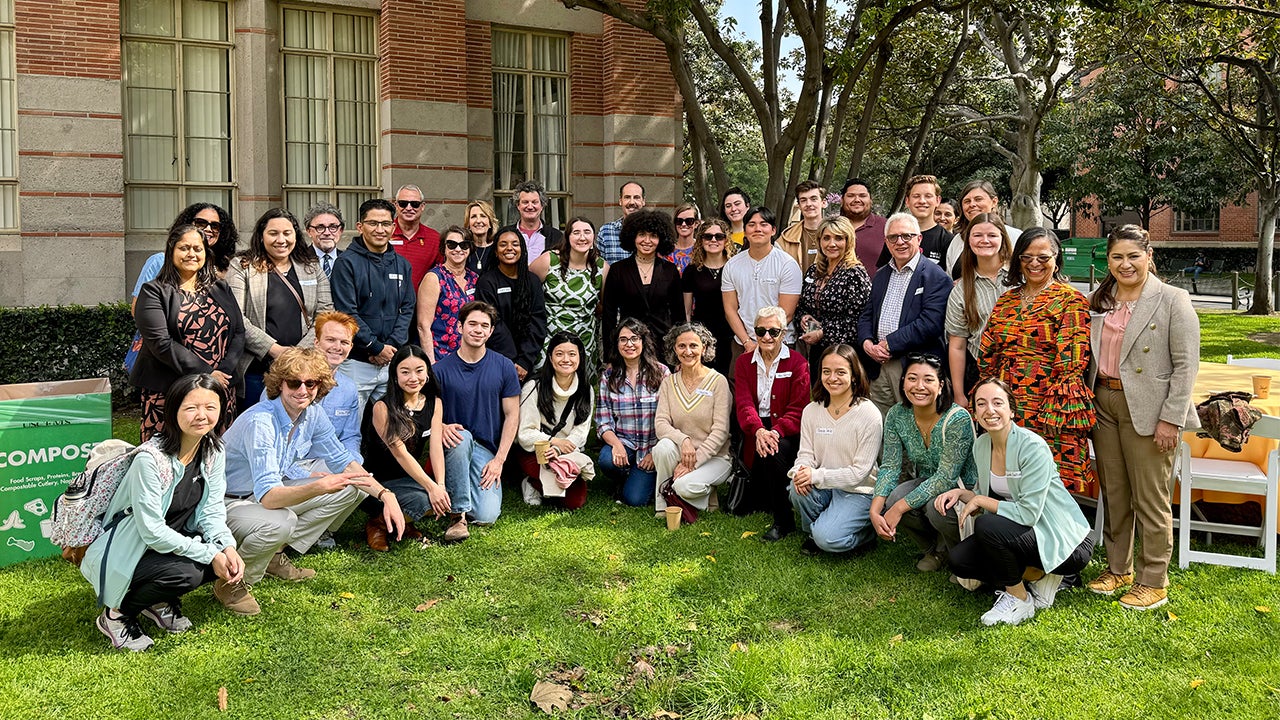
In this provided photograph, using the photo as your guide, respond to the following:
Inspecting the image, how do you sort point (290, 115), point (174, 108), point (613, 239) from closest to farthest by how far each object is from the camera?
point (613, 239) → point (174, 108) → point (290, 115)

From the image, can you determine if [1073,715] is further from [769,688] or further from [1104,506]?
[1104,506]

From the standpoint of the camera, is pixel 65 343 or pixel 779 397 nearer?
pixel 779 397

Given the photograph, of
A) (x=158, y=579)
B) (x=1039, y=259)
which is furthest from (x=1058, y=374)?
(x=158, y=579)

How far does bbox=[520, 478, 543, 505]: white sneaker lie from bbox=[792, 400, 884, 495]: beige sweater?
1.94 metres

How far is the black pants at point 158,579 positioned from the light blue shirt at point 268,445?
0.74 meters

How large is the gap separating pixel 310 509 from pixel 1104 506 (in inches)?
179

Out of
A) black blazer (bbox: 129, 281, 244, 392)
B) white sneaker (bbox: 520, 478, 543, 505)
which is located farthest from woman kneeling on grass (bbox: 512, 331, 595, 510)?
black blazer (bbox: 129, 281, 244, 392)

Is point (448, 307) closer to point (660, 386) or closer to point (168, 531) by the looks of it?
point (660, 386)

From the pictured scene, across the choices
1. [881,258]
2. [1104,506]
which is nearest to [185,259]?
[881,258]

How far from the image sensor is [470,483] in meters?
6.41

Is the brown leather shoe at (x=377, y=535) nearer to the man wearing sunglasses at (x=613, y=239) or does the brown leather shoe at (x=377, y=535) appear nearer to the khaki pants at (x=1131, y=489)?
the man wearing sunglasses at (x=613, y=239)

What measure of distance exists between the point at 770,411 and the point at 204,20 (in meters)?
10.1

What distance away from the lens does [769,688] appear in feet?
14.0

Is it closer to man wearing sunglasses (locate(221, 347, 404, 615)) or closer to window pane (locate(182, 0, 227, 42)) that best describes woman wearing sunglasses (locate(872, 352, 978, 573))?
man wearing sunglasses (locate(221, 347, 404, 615))
